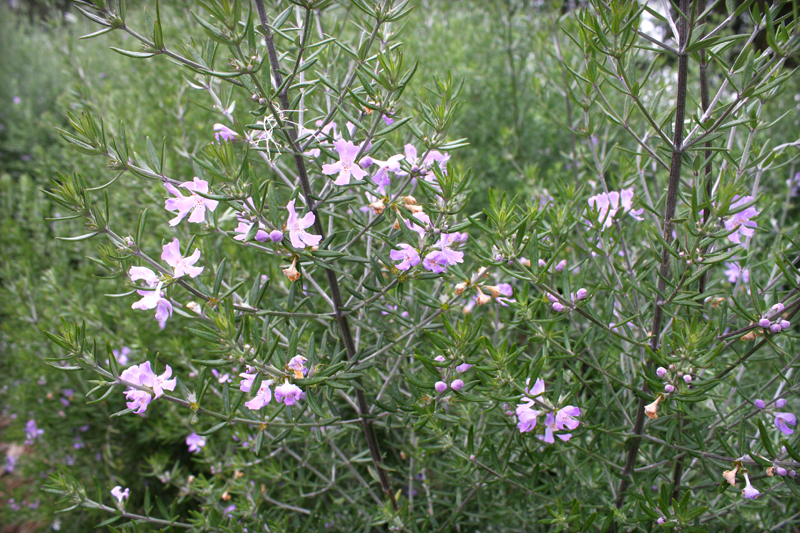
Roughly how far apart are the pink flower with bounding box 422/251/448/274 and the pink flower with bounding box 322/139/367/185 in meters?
0.34

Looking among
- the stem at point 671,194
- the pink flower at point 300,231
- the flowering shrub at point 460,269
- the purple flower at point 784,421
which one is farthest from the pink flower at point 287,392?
the purple flower at point 784,421

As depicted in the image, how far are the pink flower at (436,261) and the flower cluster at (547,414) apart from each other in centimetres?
48

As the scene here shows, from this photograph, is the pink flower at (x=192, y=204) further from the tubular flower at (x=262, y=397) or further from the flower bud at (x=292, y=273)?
the tubular flower at (x=262, y=397)

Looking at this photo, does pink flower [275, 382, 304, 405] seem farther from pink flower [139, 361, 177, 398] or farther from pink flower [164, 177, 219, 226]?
pink flower [164, 177, 219, 226]

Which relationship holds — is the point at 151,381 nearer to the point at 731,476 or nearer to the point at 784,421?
the point at 731,476

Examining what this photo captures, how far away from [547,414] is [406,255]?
0.75 m

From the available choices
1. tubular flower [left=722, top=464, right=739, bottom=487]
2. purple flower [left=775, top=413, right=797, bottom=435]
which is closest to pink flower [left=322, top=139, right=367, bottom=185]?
tubular flower [left=722, top=464, right=739, bottom=487]

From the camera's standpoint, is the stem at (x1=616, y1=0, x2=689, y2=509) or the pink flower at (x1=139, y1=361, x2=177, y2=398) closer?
the stem at (x1=616, y1=0, x2=689, y2=509)

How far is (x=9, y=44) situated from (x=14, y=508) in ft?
35.5

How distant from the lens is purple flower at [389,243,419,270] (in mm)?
1593

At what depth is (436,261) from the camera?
161cm

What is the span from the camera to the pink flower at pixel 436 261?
5.18 ft

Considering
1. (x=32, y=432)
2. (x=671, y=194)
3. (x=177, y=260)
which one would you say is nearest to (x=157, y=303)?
(x=177, y=260)

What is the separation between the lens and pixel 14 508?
3.87m
